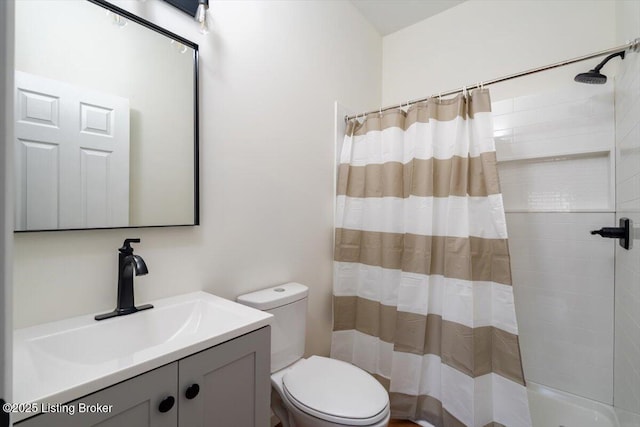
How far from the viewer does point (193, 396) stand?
0.74 metres

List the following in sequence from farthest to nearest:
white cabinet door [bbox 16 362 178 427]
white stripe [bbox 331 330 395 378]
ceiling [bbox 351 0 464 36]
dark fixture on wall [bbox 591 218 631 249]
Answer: ceiling [bbox 351 0 464 36] < white stripe [bbox 331 330 395 378] < dark fixture on wall [bbox 591 218 631 249] < white cabinet door [bbox 16 362 178 427]

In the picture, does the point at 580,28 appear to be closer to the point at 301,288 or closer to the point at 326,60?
the point at 326,60

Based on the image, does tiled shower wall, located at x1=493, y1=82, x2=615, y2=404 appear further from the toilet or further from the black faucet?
the black faucet

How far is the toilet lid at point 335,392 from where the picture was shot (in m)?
1.07

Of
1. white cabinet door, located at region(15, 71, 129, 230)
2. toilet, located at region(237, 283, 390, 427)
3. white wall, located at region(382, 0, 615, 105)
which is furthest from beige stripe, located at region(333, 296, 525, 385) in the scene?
white wall, located at region(382, 0, 615, 105)

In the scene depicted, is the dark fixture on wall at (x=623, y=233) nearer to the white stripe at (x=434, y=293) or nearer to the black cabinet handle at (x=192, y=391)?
the white stripe at (x=434, y=293)

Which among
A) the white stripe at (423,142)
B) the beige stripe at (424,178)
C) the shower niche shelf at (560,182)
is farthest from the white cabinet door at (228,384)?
the shower niche shelf at (560,182)

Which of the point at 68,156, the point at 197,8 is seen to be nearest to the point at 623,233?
the point at 197,8

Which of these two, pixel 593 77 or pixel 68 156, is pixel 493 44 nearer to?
pixel 593 77

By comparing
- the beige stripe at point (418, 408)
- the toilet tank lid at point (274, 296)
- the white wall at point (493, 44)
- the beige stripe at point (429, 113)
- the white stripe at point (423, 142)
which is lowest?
the beige stripe at point (418, 408)

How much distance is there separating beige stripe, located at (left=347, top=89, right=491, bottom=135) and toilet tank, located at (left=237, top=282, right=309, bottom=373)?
116 cm

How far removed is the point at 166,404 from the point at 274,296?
2.27 feet

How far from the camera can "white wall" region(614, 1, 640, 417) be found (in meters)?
1.13

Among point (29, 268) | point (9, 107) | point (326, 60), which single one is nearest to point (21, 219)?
point (29, 268)
